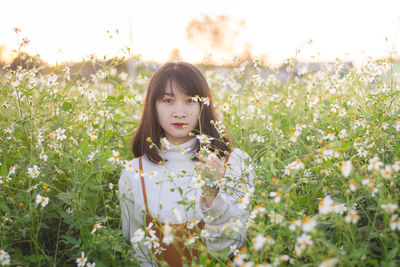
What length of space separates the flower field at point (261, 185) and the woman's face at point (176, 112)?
0.31 m

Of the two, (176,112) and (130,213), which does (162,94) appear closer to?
(176,112)

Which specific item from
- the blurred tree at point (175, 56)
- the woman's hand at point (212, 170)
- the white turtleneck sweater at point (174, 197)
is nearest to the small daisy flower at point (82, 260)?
the white turtleneck sweater at point (174, 197)

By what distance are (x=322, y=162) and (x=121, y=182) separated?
3.45 feet

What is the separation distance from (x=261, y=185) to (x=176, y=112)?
25.4 inches

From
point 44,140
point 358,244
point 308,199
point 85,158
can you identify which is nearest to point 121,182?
point 85,158

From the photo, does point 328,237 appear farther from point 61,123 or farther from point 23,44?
point 23,44

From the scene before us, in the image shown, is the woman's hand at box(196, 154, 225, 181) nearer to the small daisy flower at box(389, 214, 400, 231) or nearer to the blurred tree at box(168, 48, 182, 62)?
the small daisy flower at box(389, 214, 400, 231)

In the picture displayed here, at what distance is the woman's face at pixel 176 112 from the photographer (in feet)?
6.18

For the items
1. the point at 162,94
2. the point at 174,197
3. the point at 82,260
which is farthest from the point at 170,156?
the point at 82,260

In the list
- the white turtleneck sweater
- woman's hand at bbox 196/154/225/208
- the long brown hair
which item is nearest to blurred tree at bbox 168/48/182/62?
the long brown hair

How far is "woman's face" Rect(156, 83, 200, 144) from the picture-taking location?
1.88 metres

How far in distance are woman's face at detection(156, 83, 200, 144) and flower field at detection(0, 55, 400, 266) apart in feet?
1.01

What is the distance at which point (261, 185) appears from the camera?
1520 millimetres

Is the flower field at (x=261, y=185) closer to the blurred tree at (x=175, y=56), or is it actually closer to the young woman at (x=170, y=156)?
the young woman at (x=170, y=156)
